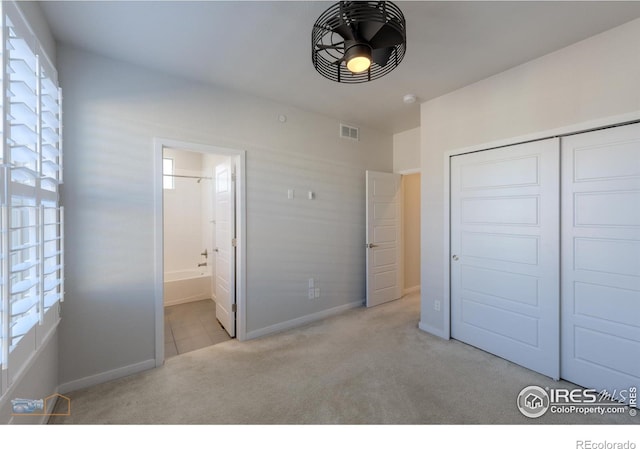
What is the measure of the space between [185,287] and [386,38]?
4.35 meters

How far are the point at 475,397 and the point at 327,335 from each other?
152 cm

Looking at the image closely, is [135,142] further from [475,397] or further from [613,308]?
[613,308]

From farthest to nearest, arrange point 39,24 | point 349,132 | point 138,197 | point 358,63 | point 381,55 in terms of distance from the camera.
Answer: point 349,132 < point 138,197 < point 39,24 < point 381,55 < point 358,63

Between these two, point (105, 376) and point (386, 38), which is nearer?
point (386, 38)

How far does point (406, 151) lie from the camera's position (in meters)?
4.18

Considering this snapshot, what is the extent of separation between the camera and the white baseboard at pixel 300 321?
120 inches

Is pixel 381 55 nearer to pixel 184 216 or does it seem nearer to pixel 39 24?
pixel 39 24

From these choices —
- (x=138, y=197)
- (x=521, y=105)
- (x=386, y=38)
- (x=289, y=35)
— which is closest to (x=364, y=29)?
(x=386, y=38)

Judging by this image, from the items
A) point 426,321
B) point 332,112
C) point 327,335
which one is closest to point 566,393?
point 426,321

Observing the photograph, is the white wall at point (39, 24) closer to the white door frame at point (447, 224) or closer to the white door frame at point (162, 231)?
the white door frame at point (162, 231)

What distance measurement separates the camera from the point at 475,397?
6.57ft

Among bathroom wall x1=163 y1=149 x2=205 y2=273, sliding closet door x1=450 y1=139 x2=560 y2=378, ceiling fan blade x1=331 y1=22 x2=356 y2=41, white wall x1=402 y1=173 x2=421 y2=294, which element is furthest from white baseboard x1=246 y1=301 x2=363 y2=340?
ceiling fan blade x1=331 y1=22 x2=356 y2=41

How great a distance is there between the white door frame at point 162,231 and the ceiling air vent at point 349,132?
1484mm
